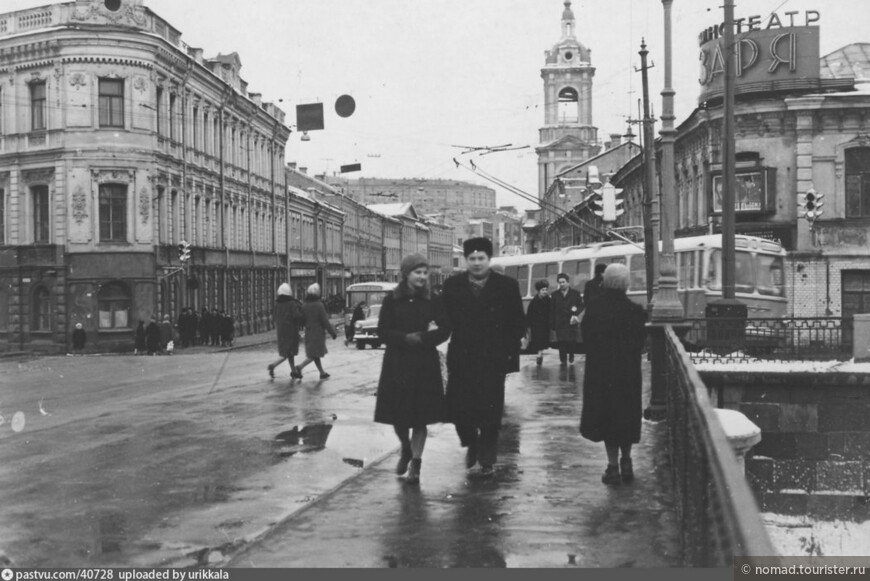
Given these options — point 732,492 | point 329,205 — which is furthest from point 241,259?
point 732,492

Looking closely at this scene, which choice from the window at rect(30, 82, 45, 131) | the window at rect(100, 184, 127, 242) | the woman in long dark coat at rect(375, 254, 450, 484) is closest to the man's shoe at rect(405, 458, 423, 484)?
the woman in long dark coat at rect(375, 254, 450, 484)

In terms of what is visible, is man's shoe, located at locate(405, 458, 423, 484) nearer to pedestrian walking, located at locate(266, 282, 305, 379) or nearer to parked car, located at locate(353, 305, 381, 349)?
pedestrian walking, located at locate(266, 282, 305, 379)

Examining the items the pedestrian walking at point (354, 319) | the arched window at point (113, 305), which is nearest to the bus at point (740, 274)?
the pedestrian walking at point (354, 319)

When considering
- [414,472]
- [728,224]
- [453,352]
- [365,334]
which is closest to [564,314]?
[728,224]

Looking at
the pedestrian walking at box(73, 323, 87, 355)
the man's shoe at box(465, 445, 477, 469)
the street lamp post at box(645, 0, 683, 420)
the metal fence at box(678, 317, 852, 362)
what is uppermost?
the street lamp post at box(645, 0, 683, 420)

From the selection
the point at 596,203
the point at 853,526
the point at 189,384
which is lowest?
the point at 853,526

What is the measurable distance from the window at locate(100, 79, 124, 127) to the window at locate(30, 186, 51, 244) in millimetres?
3660

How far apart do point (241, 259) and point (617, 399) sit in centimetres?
4634

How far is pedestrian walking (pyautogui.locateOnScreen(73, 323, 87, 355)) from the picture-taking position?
37812 millimetres

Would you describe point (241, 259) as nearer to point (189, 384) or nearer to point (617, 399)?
point (189, 384)

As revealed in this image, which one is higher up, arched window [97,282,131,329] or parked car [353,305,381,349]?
arched window [97,282,131,329]

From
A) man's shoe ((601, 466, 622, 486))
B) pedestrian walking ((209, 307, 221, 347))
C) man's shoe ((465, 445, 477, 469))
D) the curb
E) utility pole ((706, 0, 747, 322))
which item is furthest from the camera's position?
pedestrian walking ((209, 307, 221, 347))

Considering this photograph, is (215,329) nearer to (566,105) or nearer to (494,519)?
(494,519)

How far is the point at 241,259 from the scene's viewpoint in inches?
2080
